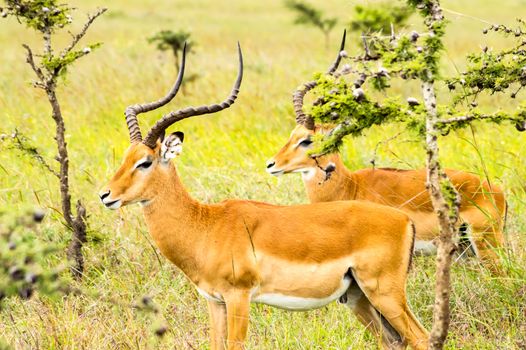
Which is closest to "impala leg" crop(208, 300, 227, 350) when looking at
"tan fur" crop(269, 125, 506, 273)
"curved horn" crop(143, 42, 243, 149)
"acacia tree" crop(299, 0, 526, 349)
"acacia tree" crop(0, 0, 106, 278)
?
"curved horn" crop(143, 42, 243, 149)

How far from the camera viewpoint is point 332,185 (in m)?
6.45

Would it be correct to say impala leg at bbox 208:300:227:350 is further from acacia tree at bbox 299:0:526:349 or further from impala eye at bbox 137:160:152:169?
acacia tree at bbox 299:0:526:349

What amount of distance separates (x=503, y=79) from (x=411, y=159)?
3.75 metres

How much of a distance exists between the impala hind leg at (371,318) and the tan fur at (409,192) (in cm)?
116

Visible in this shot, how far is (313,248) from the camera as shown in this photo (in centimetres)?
466

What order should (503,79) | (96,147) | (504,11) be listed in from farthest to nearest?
(504,11)
(96,147)
(503,79)

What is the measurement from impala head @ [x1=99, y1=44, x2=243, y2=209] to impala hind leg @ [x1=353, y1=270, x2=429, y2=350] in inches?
49.4

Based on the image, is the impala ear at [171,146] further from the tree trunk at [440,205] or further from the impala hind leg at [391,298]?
the tree trunk at [440,205]

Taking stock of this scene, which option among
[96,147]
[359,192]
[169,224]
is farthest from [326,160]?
[96,147]

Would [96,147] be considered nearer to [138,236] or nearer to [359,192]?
[138,236]

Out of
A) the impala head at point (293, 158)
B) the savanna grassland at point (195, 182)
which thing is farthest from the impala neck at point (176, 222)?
the impala head at point (293, 158)

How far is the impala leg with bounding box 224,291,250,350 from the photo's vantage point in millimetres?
4488

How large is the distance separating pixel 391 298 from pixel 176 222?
4.17ft

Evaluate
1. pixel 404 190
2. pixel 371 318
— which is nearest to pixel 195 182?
pixel 404 190
